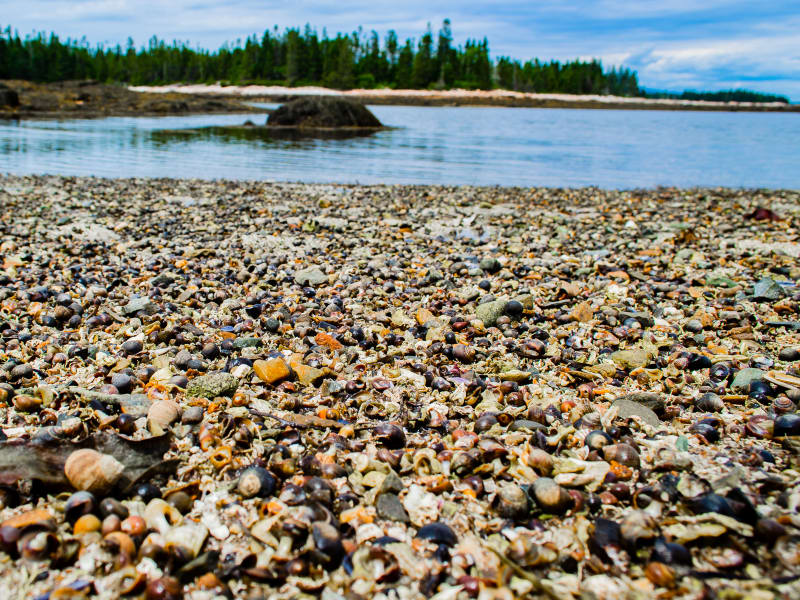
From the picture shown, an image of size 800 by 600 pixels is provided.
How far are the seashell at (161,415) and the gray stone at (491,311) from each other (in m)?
2.87

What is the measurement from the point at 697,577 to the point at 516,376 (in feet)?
6.50

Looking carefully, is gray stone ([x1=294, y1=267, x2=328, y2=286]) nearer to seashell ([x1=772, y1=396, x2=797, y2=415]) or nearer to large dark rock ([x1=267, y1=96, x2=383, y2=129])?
seashell ([x1=772, y1=396, x2=797, y2=415])

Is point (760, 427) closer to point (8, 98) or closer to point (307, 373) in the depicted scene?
point (307, 373)

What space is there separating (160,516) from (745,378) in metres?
3.81

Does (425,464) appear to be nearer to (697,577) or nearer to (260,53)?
(697,577)

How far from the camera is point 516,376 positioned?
155 inches

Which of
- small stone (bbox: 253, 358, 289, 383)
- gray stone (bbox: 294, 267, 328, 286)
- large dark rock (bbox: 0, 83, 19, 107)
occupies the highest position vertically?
large dark rock (bbox: 0, 83, 19, 107)

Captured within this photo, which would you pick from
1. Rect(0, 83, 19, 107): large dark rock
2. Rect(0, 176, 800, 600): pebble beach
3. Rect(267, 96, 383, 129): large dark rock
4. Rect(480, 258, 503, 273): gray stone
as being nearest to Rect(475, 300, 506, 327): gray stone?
Rect(0, 176, 800, 600): pebble beach

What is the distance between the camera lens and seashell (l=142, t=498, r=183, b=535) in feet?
7.72

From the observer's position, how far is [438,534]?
92.6 inches

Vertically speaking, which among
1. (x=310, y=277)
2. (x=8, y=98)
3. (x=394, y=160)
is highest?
(x=8, y=98)

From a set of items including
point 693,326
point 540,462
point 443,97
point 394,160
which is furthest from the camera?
point 443,97

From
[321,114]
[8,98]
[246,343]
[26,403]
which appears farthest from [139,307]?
[8,98]

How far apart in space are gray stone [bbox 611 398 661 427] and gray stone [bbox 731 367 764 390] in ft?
2.65
